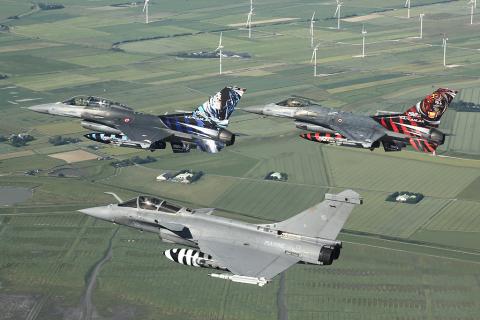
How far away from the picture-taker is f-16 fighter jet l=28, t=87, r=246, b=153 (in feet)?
402

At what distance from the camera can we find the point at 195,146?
125 m

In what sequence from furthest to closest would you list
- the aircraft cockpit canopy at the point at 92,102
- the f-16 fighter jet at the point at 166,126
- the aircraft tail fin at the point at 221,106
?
1. the aircraft cockpit canopy at the point at 92,102
2. the aircraft tail fin at the point at 221,106
3. the f-16 fighter jet at the point at 166,126

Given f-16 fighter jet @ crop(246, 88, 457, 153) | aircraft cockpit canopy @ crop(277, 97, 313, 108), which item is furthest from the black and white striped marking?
aircraft cockpit canopy @ crop(277, 97, 313, 108)

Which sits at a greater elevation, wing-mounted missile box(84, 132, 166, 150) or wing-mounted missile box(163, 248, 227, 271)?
wing-mounted missile box(84, 132, 166, 150)

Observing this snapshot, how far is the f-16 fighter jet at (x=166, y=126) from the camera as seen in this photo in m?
122

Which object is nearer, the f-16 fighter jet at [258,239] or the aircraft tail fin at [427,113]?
the f-16 fighter jet at [258,239]

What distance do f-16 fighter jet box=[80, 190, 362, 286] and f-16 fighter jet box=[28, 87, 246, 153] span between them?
18824 mm

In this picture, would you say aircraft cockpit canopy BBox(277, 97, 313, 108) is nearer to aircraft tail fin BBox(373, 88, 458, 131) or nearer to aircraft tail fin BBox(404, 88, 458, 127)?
aircraft tail fin BBox(373, 88, 458, 131)

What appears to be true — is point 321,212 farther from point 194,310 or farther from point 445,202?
point 445,202

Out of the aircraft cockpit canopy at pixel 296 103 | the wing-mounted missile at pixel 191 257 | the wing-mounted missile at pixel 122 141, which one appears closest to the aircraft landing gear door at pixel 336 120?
the aircraft cockpit canopy at pixel 296 103

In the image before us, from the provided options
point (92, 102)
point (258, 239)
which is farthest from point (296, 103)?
point (258, 239)

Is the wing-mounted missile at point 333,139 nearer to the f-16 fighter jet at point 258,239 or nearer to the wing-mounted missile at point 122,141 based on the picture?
the wing-mounted missile at point 122,141

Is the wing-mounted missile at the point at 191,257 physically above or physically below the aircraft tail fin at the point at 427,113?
below

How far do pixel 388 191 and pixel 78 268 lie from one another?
57.8 meters
